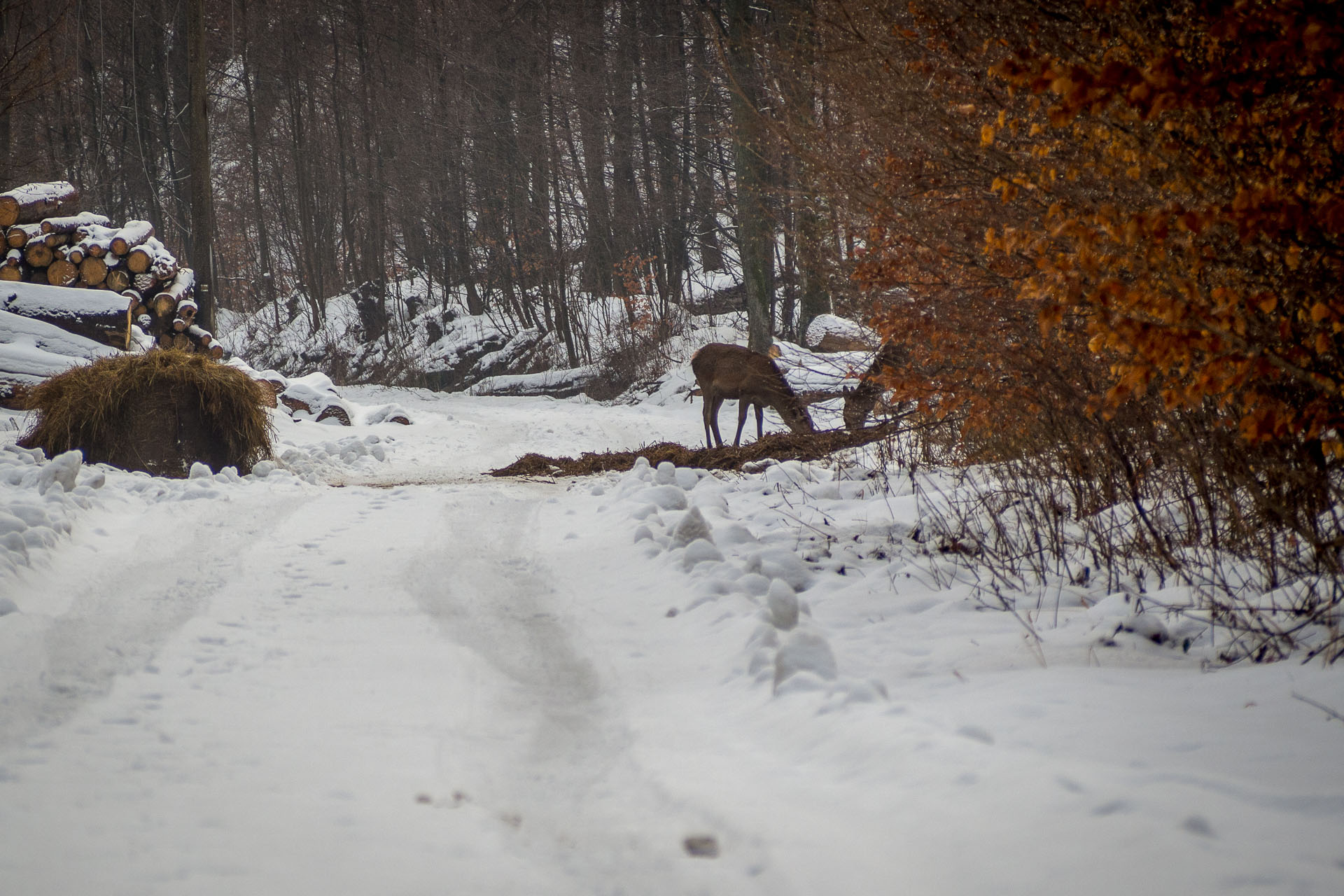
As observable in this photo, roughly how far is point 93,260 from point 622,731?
590 inches

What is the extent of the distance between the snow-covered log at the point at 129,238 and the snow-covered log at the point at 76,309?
8.89ft

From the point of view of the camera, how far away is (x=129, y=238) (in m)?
14.2

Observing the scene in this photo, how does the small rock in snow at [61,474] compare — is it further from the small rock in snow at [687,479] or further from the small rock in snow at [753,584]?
the small rock in snow at [753,584]

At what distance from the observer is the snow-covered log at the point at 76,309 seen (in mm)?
11211

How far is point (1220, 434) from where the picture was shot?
3348 millimetres

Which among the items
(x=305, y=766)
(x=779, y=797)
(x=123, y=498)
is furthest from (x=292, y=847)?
(x=123, y=498)

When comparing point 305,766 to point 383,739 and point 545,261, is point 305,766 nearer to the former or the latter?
point 383,739

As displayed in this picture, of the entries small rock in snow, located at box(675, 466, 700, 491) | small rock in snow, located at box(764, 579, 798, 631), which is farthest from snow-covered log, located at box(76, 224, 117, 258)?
small rock in snow, located at box(764, 579, 798, 631)

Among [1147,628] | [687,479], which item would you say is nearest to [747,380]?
[687,479]

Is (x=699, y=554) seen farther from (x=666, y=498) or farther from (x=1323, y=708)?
(x=1323, y=708)

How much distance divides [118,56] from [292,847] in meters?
31.6

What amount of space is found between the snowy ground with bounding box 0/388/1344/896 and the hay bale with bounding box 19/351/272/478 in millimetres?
3454

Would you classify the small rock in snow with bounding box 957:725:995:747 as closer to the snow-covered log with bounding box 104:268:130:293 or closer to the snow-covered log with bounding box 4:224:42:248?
the snow-covered log with bounding box 104:268:130:293

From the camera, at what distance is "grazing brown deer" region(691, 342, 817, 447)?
9.71m
